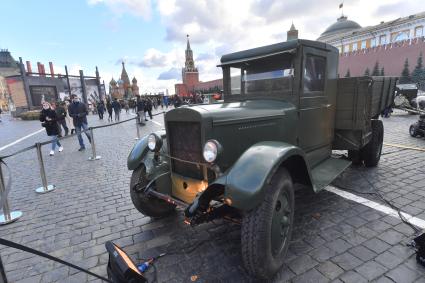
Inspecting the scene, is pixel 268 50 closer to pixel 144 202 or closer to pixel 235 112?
pixel 235 112

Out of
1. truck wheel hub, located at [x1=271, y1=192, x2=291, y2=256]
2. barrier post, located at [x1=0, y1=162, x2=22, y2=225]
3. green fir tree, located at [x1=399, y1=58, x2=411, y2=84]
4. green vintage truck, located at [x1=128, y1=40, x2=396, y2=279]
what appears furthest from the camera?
green fir tree, located at [x1=399, y1=58, x2=411, y2=84]

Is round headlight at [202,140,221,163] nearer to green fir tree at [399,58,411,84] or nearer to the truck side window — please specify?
the truck side window

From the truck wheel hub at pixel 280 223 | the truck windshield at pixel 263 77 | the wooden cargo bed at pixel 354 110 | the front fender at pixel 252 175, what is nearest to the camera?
the front fender at pixel 252 175

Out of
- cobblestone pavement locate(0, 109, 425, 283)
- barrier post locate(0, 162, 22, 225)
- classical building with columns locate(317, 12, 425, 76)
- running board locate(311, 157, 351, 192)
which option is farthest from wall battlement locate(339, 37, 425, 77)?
barrier post locate(0, 162, 22, 225)

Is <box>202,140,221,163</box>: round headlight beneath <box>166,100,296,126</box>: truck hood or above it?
beneath

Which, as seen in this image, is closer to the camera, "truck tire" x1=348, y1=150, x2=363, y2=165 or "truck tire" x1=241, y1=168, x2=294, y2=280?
"truck tire" x1=241, y1=168, x2=294, y2=280

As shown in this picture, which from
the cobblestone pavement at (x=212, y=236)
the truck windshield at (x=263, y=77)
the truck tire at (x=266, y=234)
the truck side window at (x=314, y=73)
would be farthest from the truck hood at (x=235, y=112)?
the cobblestone pavement at (x=212, y=236)

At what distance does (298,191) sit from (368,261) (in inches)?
69.9

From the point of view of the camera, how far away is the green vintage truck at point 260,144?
88.0 inches

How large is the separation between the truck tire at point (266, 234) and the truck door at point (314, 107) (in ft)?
4.63

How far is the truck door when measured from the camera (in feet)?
11.5

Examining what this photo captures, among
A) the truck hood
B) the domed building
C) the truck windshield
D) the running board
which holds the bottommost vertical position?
the running board

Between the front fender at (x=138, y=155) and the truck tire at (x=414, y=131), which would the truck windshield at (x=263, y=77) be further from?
the truck tire at (x=414, y=131)

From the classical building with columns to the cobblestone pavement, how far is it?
23294 millimetres
